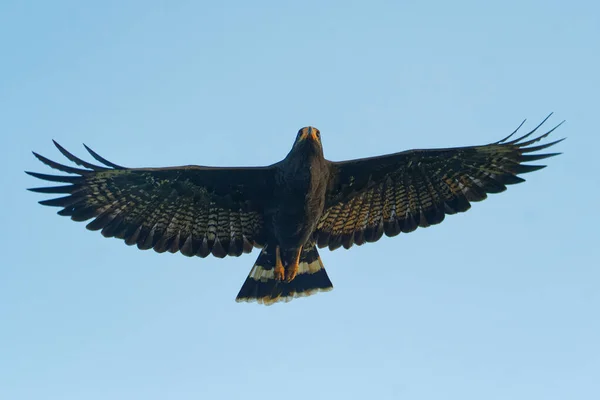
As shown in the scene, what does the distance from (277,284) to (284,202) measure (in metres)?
1.73

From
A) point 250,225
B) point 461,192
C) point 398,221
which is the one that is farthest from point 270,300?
point 461,192

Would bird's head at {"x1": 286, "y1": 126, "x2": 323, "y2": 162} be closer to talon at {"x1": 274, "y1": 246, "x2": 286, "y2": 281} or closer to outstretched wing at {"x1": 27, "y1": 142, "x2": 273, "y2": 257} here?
outstretched wing at {"x1": 27, "y1": 142, "x2": 273, "y2": 257}

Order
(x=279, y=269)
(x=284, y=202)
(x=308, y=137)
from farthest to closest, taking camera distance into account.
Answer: (x=279, y=269) < (x=284, y=202) < (x=308, y=137)

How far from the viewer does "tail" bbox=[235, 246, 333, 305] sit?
52.3ft

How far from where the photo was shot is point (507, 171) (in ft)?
50.5

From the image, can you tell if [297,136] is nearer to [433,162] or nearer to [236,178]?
[236,178]

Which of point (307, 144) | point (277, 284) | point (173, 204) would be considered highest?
point (173, 204)

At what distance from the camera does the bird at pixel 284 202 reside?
1480cm

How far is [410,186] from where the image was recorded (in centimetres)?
1559

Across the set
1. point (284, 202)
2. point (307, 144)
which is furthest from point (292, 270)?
point (307, 144)

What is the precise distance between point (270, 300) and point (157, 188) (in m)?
2.37

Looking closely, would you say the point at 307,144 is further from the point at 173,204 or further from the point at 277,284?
the point at 277,284

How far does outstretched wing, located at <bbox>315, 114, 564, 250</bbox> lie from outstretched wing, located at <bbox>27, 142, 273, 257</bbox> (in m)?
1.12

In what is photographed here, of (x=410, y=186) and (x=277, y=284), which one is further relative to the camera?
(x=277, y=284)
